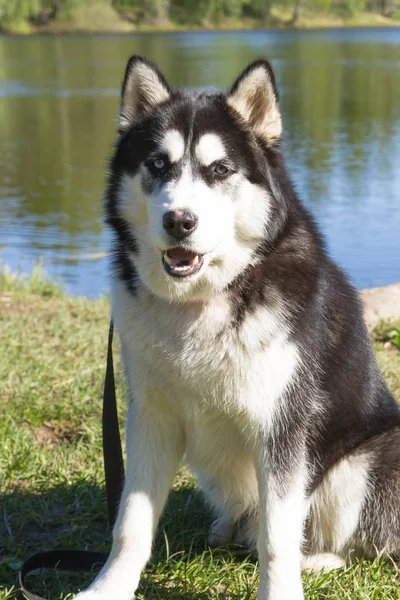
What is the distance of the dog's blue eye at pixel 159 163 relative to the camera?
10.3 feet

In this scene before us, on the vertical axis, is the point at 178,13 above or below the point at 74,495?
below

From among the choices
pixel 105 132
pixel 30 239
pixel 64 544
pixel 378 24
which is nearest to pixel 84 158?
pixel 105 132

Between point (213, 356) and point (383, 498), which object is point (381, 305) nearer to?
point (383, 498)

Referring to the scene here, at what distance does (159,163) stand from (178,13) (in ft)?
260

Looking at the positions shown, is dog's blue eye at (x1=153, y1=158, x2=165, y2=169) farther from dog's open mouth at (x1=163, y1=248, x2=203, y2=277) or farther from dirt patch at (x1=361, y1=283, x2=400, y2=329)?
dirt patch at (x1=361, y1=283, x2=400, y2=329)

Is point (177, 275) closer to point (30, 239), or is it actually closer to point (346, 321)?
point (346, 321)

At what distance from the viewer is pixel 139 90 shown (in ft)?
11.1

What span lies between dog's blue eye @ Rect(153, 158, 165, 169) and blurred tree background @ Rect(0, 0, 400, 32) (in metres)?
63.9

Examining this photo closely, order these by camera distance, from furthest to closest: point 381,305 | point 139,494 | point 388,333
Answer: point 381,305 → point 388,333 → point 139,494

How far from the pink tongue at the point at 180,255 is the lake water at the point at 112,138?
94cm

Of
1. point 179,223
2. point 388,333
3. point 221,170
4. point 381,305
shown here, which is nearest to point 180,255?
point 179,223

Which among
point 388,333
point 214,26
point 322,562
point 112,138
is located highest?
point 322,562

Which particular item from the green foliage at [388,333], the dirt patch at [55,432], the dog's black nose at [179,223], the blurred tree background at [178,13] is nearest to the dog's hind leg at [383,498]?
the dog's black nose at [179,223]

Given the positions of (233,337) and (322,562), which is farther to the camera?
(322,562)
